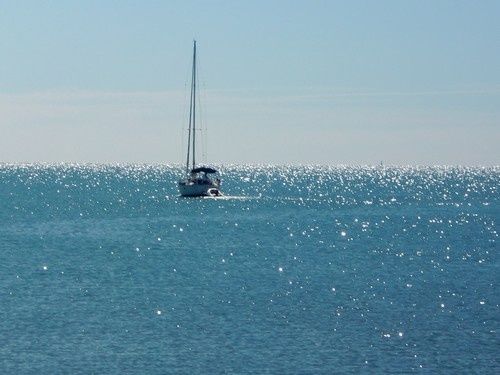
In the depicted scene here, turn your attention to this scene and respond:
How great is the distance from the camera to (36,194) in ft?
652

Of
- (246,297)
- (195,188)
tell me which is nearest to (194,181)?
(195,188)

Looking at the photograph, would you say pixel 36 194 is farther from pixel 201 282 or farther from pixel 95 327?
pixel 95 327

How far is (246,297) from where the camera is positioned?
6384 cm

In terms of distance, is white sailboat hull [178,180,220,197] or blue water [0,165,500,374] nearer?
blue water [0,165,500,374]

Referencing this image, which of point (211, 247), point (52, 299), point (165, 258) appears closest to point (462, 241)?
point (211, 247)

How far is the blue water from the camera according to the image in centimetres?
4800

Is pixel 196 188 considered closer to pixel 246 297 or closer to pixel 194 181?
pixel 194 181

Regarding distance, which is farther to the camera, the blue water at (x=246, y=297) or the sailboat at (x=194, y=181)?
the sailboat at (x=194, y=181)

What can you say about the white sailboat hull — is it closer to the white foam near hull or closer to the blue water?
the white foam near hull

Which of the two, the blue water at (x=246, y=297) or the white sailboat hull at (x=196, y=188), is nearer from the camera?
the blue water at (x=246, y=297)

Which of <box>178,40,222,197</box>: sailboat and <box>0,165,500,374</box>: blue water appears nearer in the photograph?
<box>0,165,500,374</box>: blue water

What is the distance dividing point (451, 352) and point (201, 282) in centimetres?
2509

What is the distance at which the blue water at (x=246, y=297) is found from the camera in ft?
157

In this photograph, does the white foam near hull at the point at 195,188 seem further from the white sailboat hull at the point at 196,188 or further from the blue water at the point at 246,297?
the blue water at the point at 246,297
